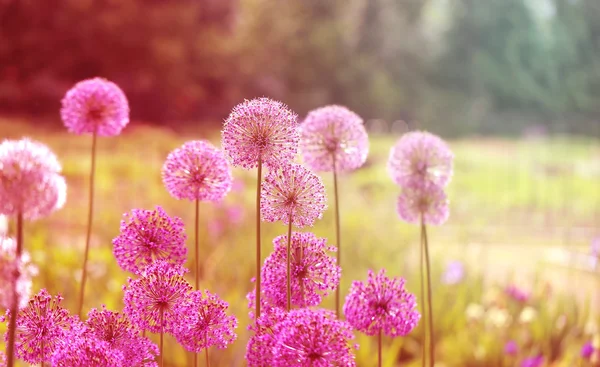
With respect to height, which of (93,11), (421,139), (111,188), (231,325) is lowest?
(231,325)

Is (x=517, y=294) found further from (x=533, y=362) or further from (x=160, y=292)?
(x=160, y=292)

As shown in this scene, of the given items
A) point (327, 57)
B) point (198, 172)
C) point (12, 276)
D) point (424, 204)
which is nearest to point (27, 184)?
point (12, 276)

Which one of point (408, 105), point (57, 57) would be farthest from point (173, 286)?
point (408, 105)

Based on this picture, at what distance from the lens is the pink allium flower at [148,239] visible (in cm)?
46

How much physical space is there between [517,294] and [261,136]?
5.31 ft

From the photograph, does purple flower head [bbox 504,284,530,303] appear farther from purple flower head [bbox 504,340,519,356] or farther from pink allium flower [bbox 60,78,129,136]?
pink allium flower [bbox 60,78,129,136]

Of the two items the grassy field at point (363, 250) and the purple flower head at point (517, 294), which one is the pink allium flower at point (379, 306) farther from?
the purple flower head at point (517, 294)

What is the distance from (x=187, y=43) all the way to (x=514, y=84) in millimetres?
3697

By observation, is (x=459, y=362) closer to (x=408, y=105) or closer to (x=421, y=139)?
(x=421, y=139)

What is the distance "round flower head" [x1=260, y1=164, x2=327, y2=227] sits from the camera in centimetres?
43

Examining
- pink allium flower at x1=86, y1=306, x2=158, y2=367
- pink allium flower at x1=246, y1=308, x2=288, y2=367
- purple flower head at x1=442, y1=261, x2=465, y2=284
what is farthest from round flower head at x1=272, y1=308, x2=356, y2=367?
purple flower head at x1=442, y1=261, x2=465, y2=284

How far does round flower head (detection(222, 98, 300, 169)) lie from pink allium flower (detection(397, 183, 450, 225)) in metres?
0.26

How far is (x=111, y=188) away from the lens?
2748 mm

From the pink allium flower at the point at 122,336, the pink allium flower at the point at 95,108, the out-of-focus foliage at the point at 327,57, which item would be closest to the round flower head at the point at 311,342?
the pink allium flower at the point at 122,336
